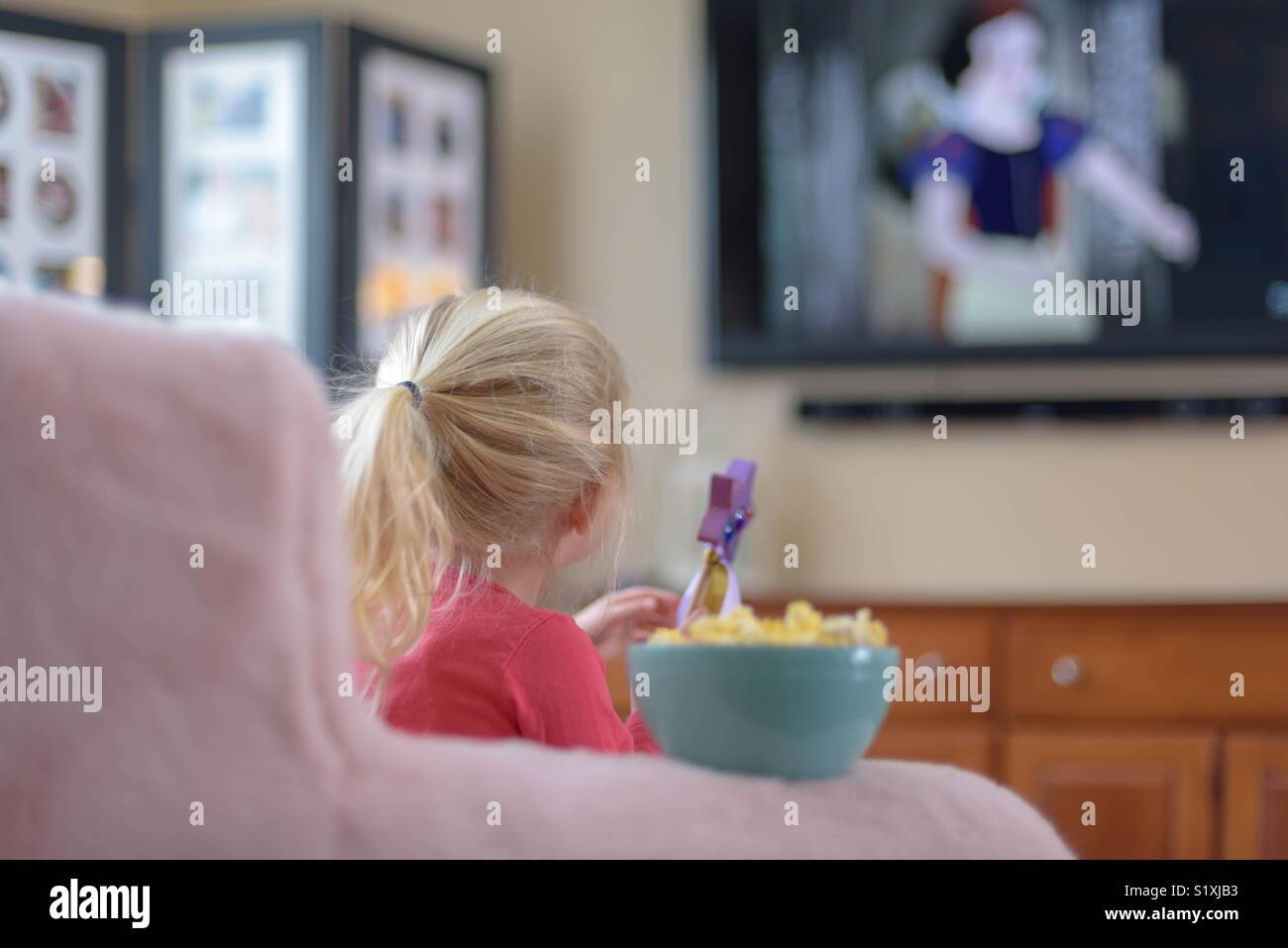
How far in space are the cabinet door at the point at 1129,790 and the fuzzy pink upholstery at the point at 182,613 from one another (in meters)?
2.11

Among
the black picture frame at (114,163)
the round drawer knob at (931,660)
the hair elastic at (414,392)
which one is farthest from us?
the black picture frame at (114,163)

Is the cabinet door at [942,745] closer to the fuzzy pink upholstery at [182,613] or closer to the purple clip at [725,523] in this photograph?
the purple clip at [725,523]

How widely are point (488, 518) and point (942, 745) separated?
1.47 m

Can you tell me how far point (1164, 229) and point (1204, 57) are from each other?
34 cm

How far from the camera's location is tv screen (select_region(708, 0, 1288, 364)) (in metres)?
2.88

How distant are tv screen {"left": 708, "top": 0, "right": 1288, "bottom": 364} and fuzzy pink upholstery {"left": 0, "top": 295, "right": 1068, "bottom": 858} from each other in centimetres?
257

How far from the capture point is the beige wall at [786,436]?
114 inches

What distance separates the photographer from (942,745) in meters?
2.53

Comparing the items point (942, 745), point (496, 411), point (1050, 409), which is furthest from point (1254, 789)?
point (496, 411)

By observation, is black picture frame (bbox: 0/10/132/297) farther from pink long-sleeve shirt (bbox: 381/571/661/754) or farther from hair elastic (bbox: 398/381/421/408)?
pink long-sleeve shirt (bbox: 381/571/661/754)

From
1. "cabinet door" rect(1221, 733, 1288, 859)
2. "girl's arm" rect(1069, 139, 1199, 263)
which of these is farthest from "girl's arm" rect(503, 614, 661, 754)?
"girl's arm" rect(1069, 139, 1199, 263)

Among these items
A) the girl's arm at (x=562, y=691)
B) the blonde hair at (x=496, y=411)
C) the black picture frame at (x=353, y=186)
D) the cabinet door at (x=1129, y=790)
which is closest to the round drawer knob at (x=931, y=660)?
the cabinet door at (x=1129, y=790)

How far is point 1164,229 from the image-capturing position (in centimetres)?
290
